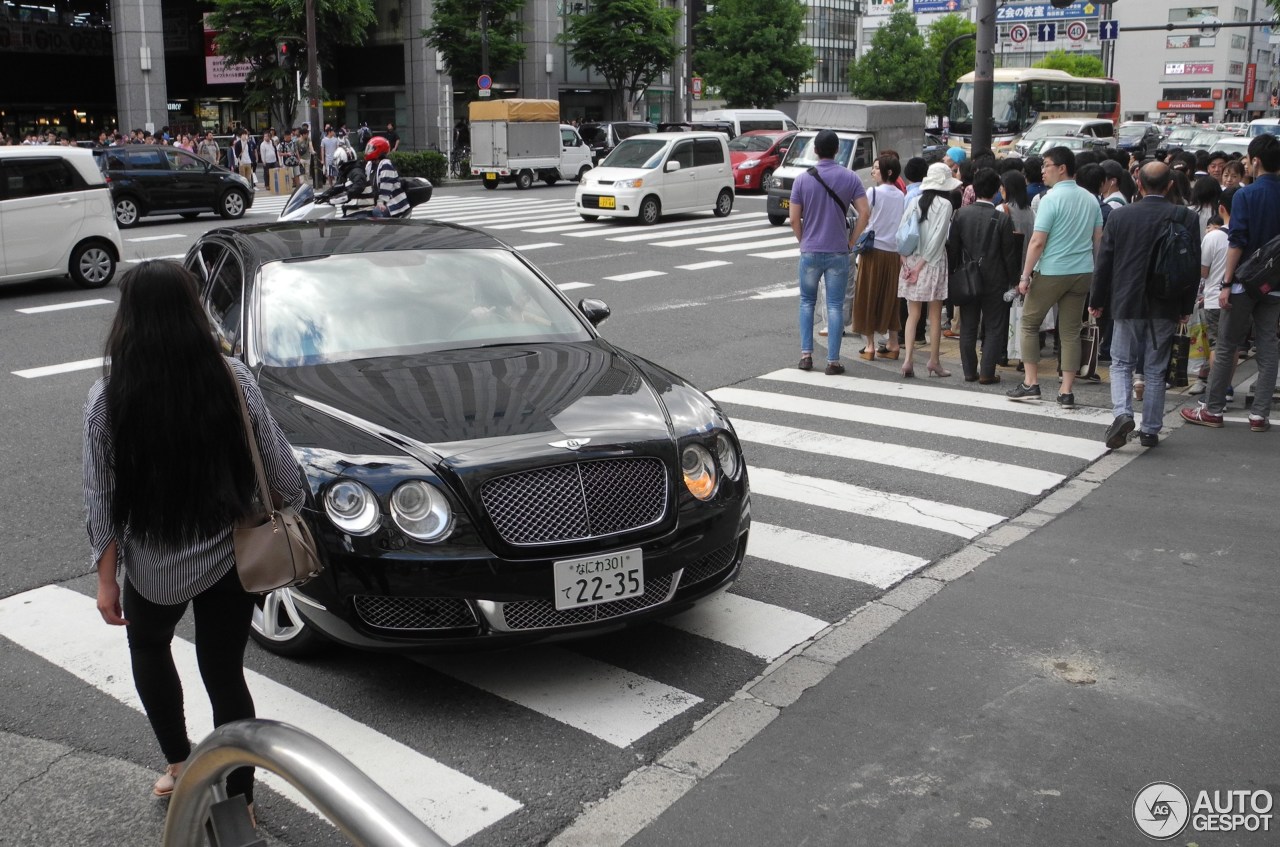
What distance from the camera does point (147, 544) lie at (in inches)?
131

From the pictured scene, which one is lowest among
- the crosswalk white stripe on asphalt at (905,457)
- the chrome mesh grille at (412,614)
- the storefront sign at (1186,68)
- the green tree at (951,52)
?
the crosswalk white stripe on asphalt at (905,457)

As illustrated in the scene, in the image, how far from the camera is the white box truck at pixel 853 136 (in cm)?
2440

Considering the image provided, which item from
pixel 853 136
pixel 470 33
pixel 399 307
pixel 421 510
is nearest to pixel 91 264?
pixel 399 307

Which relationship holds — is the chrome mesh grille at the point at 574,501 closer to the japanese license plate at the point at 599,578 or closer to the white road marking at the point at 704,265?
the japanese license plate at the point at 599,578

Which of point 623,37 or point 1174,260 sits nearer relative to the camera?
point 1174,260

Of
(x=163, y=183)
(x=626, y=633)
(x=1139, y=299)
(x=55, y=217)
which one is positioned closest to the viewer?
(x=626, y=633)

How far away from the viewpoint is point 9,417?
920 cm

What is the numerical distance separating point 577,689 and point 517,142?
31.6 m

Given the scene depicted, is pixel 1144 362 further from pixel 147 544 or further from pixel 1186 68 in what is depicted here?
pixel 1186 68

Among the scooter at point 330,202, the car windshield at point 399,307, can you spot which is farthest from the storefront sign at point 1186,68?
the car windshield at point 399,307

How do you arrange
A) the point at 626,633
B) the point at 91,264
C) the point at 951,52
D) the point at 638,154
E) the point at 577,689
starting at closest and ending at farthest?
the point at 577,689
the point at 626,633
the point at 91,264
the point at 638,154
the point at 951,52

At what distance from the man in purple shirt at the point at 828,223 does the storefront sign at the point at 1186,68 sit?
436 feet

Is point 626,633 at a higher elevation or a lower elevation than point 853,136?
lower

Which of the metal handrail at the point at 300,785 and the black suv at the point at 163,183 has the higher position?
the black suv at the point at 163,183
